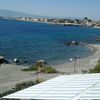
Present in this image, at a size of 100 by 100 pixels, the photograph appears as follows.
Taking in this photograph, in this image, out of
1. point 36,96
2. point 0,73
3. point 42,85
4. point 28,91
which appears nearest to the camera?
point 36,96

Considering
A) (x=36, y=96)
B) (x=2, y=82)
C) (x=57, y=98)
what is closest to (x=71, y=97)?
(x=57, y=98)

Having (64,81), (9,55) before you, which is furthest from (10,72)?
(9,55)

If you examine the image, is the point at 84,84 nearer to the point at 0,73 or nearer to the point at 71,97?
the point at 71,97

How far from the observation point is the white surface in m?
13.2

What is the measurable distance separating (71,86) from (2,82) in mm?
16580

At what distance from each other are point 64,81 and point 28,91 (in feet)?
8.01

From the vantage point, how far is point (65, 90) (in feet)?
47.0

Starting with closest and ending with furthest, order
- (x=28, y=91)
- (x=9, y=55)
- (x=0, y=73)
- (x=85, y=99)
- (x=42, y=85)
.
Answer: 1. (x=85, y=99)
2. (x=28, y=91)
3. (x=42, y=85)
4. (x=0, y=73)
5. (x=9, y=55)

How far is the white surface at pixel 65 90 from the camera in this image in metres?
13.2

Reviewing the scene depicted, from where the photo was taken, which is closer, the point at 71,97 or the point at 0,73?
the point at 71,97

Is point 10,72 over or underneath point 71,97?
underneath

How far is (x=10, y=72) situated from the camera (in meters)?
37.9

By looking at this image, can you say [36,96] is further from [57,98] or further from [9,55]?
[9,55]

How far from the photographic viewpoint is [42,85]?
52.4 feet
